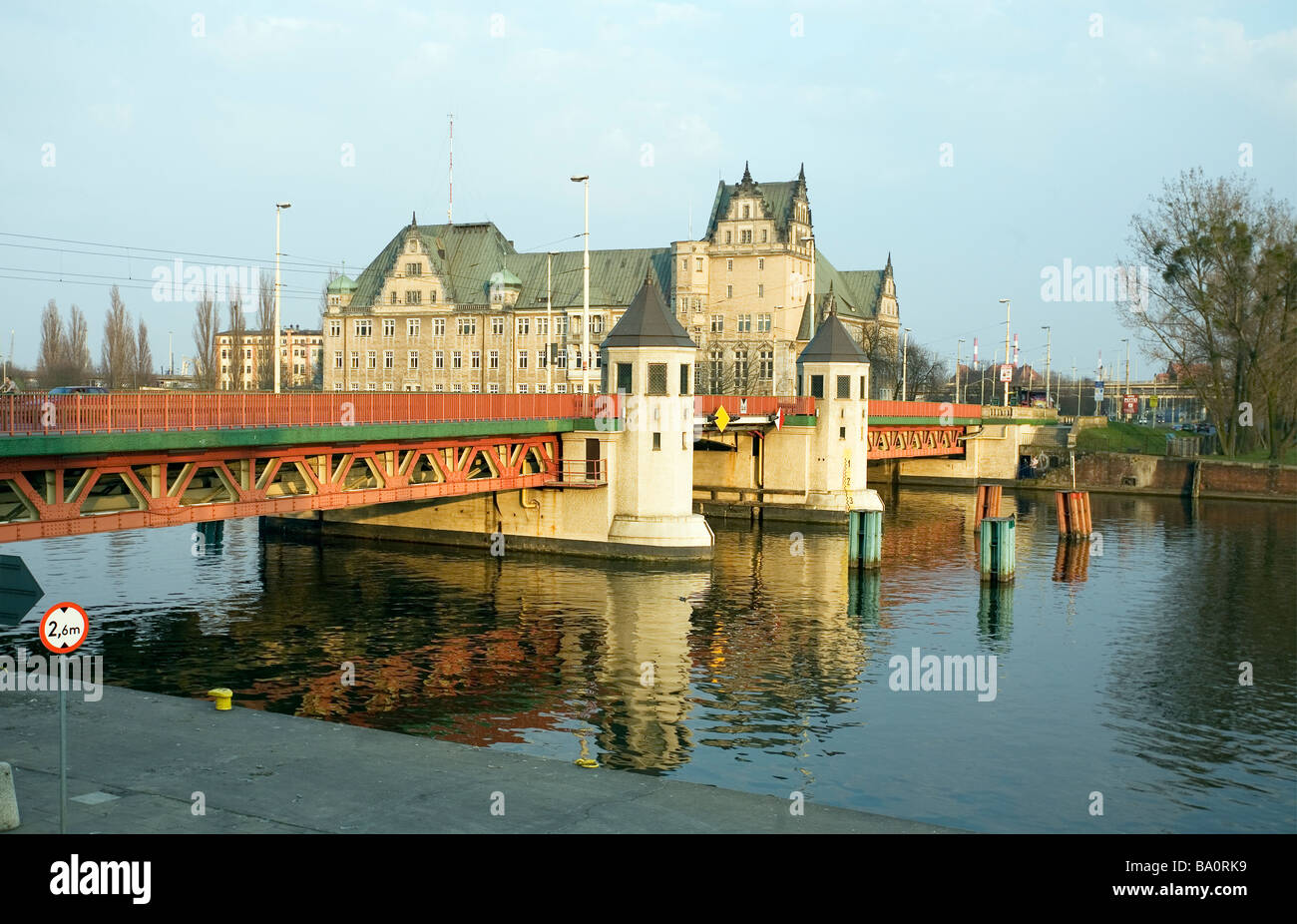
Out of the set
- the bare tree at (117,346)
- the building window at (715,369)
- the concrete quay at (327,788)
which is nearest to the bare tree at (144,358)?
the bare tree at (117,346)

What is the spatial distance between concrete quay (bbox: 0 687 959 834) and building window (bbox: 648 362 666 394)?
106 feet

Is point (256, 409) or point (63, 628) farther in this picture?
point (256, 409)

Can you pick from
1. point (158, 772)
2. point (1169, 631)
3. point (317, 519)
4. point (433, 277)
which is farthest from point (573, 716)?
point (433, 277)

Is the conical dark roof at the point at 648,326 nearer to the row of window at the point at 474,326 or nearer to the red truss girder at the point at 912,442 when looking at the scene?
the red truss girder at the point at 912,442

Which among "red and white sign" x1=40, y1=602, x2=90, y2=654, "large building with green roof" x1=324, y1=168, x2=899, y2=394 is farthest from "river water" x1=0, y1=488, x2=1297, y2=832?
"large building with green roof" x1=324, y1=168, x2=899, y2=394

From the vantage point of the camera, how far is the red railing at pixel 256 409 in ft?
96.3

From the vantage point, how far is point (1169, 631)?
40.0 meters

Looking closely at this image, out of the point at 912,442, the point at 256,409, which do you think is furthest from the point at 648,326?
the point at 912,442

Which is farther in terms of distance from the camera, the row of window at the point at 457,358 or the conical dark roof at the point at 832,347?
the row of window at the point at 457,358

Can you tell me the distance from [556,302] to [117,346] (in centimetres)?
4207

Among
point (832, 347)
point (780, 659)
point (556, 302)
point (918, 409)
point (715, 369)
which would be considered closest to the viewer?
point (780, 659)

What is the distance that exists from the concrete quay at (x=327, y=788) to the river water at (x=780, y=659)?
5068 millimetres

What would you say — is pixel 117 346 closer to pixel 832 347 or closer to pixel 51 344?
pixel 51 344

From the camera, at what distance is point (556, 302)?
417 ft
